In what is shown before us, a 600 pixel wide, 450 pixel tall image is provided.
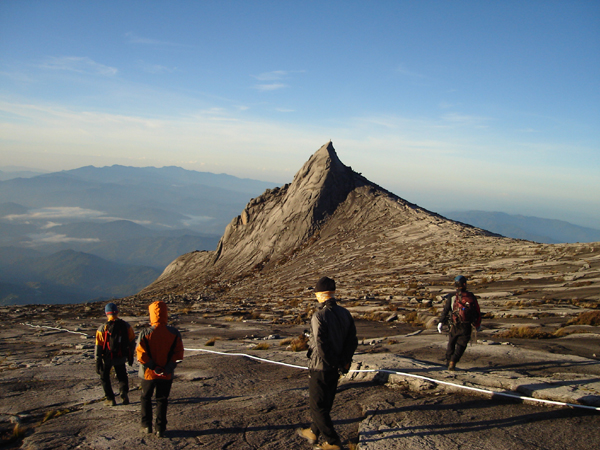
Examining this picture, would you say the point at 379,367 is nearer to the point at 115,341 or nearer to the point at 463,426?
the point at 463,426

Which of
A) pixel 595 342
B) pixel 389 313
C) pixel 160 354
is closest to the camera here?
pixel 160 354

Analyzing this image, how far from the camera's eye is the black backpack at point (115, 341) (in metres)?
7.84

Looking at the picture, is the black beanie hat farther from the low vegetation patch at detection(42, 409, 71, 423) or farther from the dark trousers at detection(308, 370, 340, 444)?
the low vegetation patch at detection(42, 409, 71, 423)

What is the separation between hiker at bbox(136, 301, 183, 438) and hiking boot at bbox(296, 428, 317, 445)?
229 cm

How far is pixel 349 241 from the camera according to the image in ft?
146

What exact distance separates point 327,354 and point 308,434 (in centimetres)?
151

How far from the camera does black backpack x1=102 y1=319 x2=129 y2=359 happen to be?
25.7 ft

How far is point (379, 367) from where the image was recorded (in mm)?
8930

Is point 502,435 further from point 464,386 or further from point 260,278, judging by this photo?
point 260,278

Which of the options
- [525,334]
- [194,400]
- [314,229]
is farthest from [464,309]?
[314,229]

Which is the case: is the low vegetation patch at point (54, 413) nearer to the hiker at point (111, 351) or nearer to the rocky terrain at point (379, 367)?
the rocky terrain at point (379, 367)

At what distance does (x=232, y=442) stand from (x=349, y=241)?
129 feet

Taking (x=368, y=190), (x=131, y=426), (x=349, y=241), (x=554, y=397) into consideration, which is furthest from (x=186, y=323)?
(x=368, y=190)

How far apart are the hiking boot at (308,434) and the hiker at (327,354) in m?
0.16
